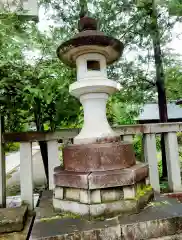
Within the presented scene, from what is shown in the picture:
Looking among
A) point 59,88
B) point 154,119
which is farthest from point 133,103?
point 154,119

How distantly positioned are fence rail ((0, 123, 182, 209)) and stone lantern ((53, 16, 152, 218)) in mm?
762

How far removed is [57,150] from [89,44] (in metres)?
1.54

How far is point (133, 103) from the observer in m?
4.77

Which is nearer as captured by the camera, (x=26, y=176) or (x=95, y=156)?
(x=95, y=156)

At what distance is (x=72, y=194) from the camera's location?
7.04ft

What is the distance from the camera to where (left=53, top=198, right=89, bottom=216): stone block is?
2.02m

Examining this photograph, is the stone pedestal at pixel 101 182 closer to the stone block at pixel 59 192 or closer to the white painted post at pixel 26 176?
the stone block at pixel 59 192

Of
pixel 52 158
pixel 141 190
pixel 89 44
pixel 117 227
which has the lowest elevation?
pixel 117 227

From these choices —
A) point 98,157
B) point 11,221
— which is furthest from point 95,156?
point 11,221

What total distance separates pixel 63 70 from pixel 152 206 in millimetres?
2348

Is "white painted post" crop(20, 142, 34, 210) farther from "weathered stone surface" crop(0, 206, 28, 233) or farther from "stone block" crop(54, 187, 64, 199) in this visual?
"stone block" crop(54, 187, 64, 199)

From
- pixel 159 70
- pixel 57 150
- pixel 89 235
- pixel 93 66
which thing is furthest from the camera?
pixel 159 70

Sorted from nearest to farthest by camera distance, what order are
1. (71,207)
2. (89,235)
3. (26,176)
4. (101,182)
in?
(89,235), (101,182), (71,207), (26,176)

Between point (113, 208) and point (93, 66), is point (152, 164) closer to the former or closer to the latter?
point (113, 208)
